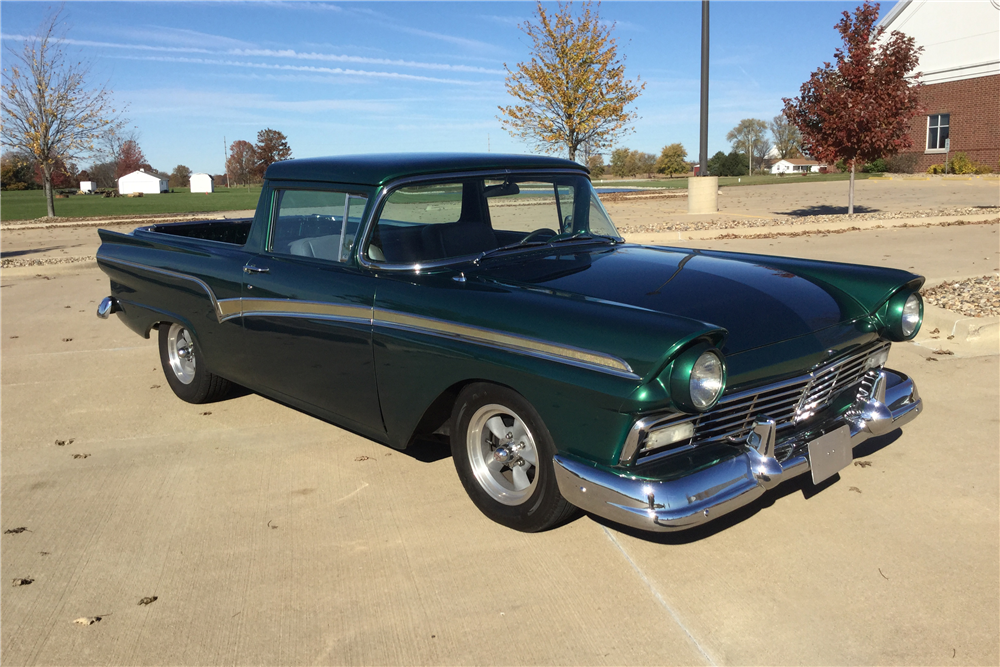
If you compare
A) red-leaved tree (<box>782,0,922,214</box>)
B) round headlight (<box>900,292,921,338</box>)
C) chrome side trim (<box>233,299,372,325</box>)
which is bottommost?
round headlight (<box>900,292,921,338</box>)

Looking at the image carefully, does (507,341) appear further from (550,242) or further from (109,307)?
(109,307)

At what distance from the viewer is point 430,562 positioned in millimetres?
3109

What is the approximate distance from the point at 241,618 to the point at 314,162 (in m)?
2.40

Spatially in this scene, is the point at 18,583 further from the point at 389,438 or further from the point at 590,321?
the point at 590,321

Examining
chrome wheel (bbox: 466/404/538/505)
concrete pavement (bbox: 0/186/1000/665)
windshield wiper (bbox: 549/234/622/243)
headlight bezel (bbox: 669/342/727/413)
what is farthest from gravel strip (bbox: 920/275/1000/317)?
chrome wheel (bbox: 466/404/538/505)

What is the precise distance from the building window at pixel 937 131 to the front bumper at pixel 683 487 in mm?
39386

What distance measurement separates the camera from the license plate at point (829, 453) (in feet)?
10.1

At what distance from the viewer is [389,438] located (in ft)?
12.1

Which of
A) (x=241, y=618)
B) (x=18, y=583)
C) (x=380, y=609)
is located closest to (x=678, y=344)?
(x=380, y=609)

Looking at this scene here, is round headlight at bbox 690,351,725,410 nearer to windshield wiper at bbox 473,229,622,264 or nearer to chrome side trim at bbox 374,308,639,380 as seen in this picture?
chrome side trim at bbox 374,308,639,380

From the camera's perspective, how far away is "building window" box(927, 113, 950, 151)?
36.3 m

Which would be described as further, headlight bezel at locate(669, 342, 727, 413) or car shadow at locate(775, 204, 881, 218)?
car shadow at locate(775, 204, 881, 218)

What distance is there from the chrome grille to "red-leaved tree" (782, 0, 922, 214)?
45.6 feet

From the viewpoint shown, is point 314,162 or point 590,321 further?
point 314,162
